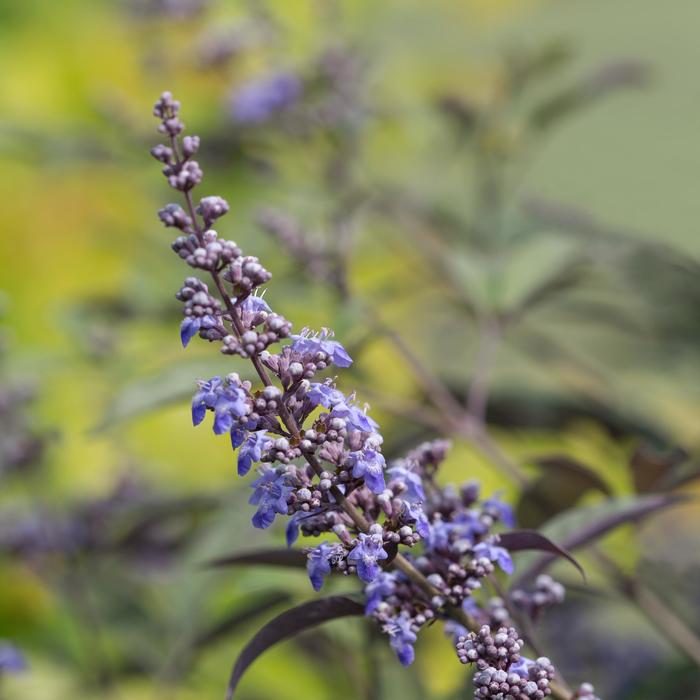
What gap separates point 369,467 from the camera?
0.69 m

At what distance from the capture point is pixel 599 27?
417cm

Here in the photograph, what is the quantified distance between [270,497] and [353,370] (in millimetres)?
862

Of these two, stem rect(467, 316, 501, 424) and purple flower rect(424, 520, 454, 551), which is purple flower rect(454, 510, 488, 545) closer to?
purple flower rect(424, 520, 454, 551)

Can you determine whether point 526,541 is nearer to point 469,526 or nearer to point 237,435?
point 469,526

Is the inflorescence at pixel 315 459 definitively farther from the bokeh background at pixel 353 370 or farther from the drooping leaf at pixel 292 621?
the bokeh background at pixel 353 370

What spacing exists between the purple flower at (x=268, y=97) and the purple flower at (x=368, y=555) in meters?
1.39

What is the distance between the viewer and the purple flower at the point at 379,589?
74cm

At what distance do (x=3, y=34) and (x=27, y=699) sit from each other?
116 inches

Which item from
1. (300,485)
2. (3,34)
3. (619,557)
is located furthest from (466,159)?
(3,34)

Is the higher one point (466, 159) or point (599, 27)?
point (599, 27)

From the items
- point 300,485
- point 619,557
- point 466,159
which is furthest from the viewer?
point 466,159

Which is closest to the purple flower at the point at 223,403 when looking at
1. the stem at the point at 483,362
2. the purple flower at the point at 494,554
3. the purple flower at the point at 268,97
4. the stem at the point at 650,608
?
the purple flower at the point at 494,554

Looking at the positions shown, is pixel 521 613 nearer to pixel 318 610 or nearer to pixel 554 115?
pixel 318 610

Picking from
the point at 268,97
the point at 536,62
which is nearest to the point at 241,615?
the point at 268,97
